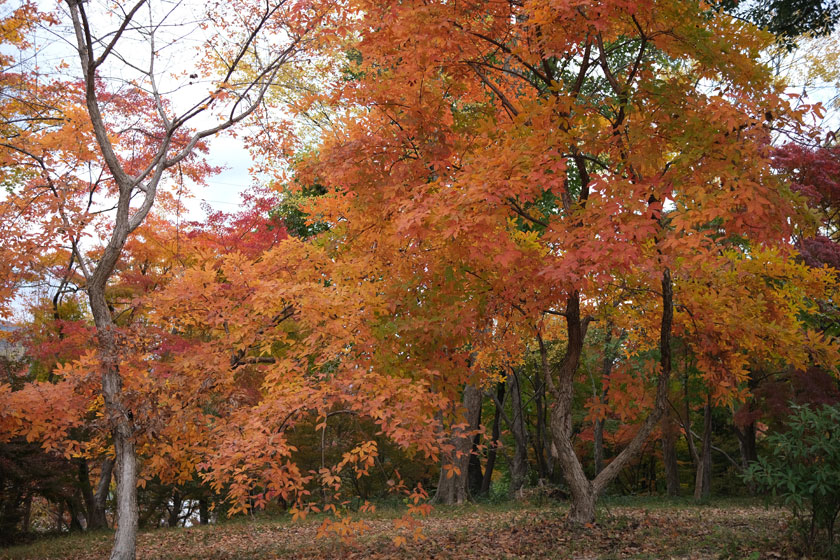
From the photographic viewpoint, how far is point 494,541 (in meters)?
7.70

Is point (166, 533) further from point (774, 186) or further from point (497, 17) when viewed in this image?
point (774, 186)

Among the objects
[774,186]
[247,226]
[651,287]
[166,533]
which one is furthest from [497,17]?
[166,533]

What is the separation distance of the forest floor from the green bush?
396 mm

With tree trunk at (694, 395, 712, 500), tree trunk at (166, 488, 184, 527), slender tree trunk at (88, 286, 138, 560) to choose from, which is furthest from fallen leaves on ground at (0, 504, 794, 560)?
tree trunk at (166, 488, 184, 527)

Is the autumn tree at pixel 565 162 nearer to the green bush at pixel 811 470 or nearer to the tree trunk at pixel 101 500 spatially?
the green bush at pixel 811 470

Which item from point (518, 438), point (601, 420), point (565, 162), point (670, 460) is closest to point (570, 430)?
point (565, 162)

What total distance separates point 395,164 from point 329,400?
272 centimetres

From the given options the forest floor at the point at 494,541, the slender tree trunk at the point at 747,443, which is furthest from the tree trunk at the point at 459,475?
the slender tree trunk at the point at 747,443

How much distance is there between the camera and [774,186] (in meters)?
5.50

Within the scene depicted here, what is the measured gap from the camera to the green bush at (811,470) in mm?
5215

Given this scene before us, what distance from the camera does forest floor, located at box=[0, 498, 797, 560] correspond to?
6.55m

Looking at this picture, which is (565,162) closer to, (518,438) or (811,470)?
(811,470)

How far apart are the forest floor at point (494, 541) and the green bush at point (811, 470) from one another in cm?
40

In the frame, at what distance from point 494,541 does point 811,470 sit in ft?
12.3
